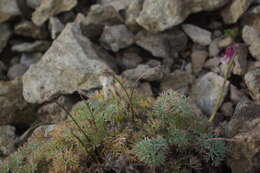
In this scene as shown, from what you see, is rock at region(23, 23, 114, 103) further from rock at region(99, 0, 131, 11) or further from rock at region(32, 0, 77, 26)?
rock at region(99, 0, 131, 11)

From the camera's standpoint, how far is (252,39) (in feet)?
16.7

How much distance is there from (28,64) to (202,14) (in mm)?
3597

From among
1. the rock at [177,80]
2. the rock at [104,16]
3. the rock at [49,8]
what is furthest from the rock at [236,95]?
the rock at [49,8]

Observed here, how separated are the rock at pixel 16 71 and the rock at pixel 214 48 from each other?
367 cm

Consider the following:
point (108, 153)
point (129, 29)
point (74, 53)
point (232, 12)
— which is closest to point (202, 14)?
point (232, 12)

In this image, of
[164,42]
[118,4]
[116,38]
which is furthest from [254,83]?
[118,4]

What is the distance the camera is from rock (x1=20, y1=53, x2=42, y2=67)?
21.2 ft

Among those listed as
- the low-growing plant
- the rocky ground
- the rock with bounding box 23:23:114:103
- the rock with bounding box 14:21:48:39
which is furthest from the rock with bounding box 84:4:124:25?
the low-growing plant

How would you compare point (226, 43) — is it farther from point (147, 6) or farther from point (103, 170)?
point (103, 170)

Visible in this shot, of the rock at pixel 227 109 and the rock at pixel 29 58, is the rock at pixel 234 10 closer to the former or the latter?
the rock at pixel 227 109

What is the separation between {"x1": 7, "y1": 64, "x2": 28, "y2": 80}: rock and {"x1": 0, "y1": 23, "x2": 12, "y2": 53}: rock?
52 centimetres

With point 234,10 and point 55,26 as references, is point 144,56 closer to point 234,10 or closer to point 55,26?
point 234,10

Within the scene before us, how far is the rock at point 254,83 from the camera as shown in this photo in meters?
4.39

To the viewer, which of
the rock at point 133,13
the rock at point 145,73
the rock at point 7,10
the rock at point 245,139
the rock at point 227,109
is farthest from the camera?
the rock at point 7,10
